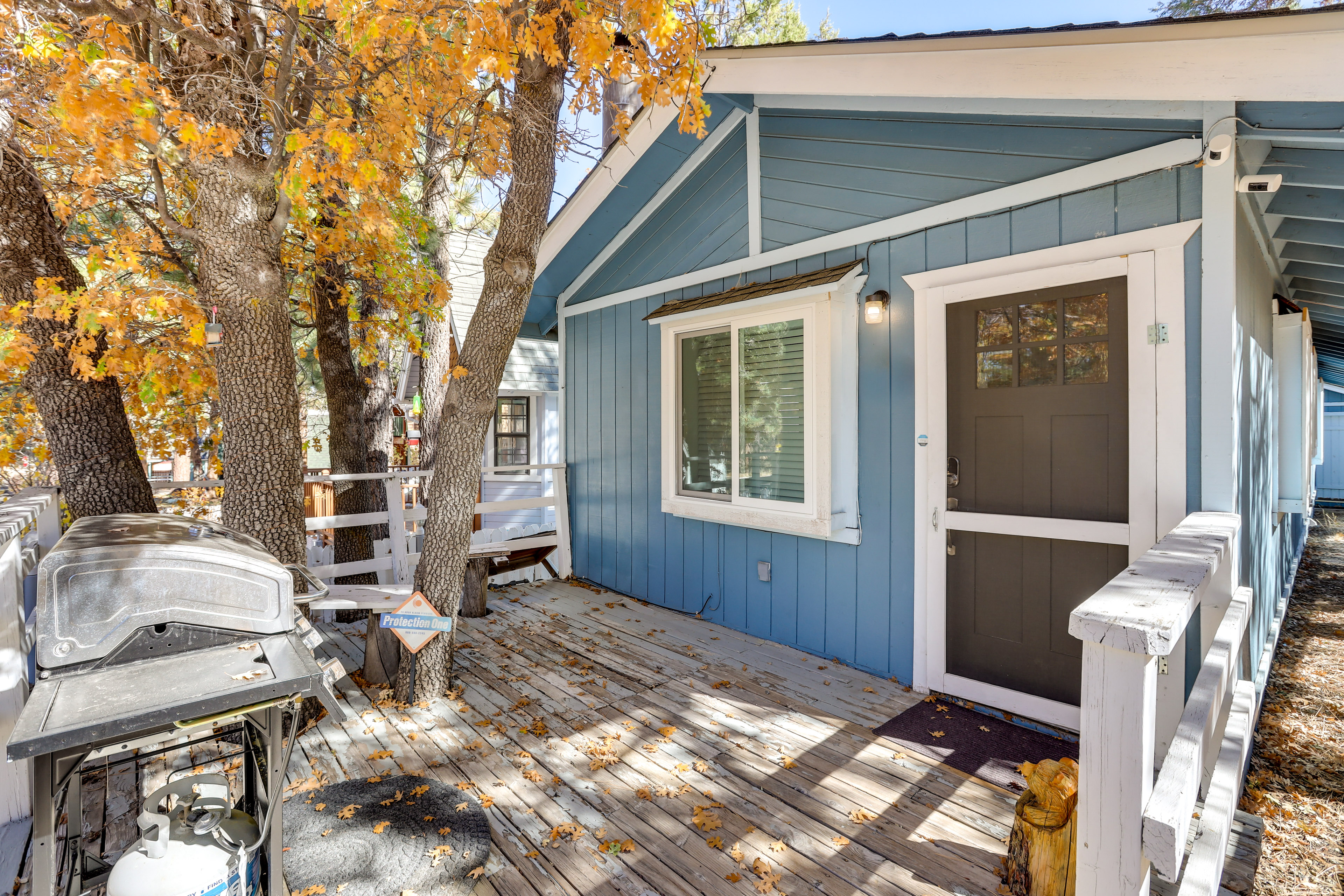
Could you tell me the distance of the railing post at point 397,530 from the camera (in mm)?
5121

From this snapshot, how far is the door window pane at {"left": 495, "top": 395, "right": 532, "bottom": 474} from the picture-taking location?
1045 centimetres

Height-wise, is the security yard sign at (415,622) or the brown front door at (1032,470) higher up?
the brown front door at (1032,470)

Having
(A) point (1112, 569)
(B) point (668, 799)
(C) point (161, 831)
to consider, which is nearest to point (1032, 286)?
(A) point (1112, 569)

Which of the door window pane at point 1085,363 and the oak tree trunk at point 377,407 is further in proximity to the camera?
the oak tree trunk at point 377,407

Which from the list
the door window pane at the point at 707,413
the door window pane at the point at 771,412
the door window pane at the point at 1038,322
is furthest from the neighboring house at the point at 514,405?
A: the door window pane at the point at 1038,322

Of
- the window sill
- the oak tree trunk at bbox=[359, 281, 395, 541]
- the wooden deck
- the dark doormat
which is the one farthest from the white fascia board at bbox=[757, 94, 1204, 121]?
the oak tree trunk at bbox=[359, 281, 395, 541]

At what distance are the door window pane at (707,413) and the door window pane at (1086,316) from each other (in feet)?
6.70

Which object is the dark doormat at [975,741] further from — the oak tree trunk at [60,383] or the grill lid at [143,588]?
the oak tree trunk at [60,383]

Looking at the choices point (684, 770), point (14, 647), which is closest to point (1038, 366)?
point (684, 770)

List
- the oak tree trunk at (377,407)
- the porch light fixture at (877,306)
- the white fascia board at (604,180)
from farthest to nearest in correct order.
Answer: the oak tree trunk at (377,407)
the white fascia board at (604,180)
the porch light fixture at (877,306)

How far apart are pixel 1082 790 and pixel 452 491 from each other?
10.3 ft

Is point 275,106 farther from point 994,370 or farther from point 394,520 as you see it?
point 994,370

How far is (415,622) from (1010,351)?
328 cm

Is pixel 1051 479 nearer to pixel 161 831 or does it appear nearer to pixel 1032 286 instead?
pixel 1032 286
